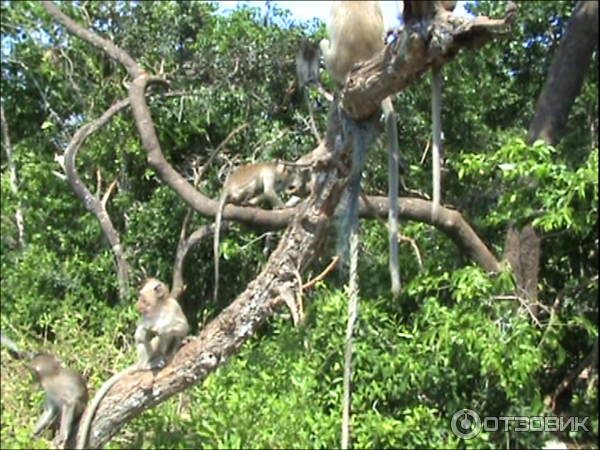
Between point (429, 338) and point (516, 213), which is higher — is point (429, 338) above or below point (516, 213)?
below

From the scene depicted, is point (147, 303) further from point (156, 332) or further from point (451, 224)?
point (451, 224)

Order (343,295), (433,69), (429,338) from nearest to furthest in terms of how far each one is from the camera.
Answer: (433,69) → (429,338) → (343,295)

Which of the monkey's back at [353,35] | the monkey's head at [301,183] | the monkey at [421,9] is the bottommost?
the monkey at [421,9]

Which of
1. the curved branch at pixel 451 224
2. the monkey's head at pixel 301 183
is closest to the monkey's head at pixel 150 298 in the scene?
the monkey's head at pixel 301 183

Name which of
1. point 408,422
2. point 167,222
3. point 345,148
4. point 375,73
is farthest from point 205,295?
point 375,73

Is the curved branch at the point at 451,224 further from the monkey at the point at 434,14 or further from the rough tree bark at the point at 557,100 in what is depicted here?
the monkey at the point at 434,14

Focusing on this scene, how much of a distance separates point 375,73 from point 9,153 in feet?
23.0

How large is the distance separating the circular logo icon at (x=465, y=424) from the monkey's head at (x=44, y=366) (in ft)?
8.87

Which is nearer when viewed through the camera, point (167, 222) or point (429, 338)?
point (429, 338)

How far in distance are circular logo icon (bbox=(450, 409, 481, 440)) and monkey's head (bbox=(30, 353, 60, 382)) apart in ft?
8.87

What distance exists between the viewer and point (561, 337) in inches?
239

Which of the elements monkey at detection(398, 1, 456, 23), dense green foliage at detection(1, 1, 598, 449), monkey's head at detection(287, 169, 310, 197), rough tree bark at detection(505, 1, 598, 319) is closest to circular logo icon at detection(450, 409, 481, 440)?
dense green foliage at detection(1, 1, 598, 449)

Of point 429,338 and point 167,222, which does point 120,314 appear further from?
point 429,338

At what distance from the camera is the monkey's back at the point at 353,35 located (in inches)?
191
